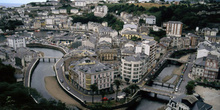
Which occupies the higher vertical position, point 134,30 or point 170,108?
point 134,30

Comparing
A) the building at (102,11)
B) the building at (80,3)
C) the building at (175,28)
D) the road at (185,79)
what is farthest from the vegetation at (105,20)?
the road at (185,79)

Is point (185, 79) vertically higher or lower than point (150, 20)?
lower

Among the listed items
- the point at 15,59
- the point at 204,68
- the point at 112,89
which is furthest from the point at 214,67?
the point at 15,59

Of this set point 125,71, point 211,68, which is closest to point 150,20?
point 211,68

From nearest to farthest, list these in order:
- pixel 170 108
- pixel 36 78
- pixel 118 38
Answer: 1. pixel 170 108
2. pixel 36 78
3. pixel 118 38

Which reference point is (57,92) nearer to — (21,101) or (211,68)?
(21,101)

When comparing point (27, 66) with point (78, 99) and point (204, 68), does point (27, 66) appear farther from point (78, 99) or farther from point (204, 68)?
point (204, 68)
